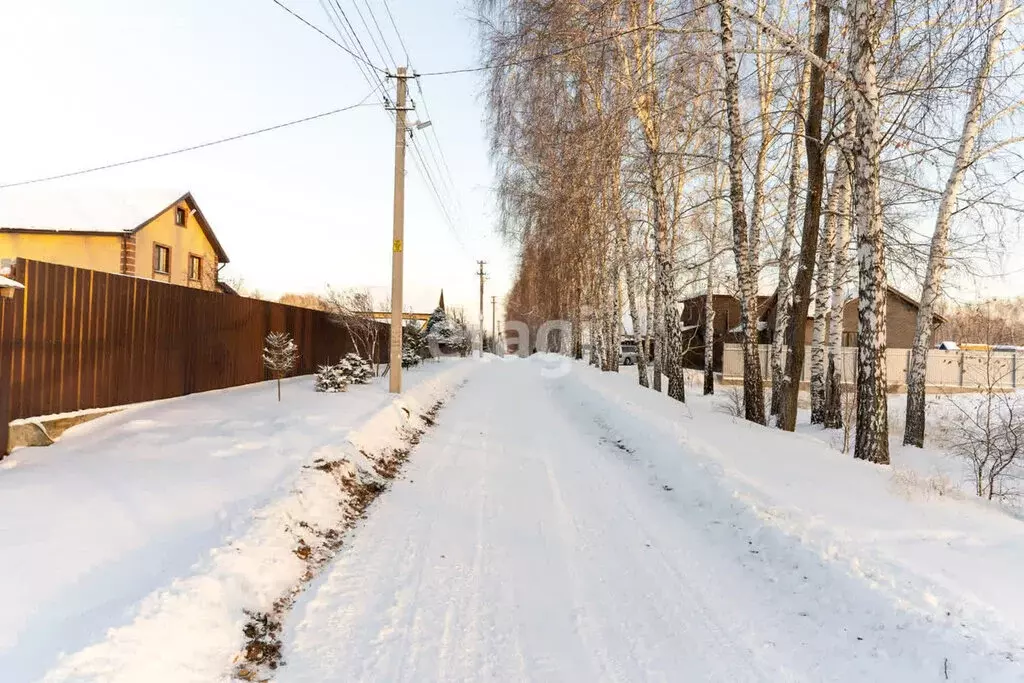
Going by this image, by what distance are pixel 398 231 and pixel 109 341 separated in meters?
6.47

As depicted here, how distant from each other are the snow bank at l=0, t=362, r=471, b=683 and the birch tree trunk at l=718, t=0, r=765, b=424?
23.0 ft

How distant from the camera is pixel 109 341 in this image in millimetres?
7449

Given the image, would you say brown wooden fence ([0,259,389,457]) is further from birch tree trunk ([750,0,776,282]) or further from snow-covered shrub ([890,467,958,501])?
birch tree trunk ([750,0,776,282])

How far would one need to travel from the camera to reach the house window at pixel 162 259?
25344 millimetres

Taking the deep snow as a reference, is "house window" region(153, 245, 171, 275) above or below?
above

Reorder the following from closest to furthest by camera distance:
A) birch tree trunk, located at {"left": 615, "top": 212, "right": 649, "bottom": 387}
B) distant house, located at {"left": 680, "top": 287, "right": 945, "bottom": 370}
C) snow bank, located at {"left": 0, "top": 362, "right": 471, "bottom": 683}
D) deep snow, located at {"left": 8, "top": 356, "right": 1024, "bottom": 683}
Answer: snow bank, located at {"left": 0, "top": 362, "right": 471, "bottom": 683}
deep snow, located at {"left": 8, "top": 356, "right": 1024, "bottom": 683}
birch tree trunk, located at {"left": 615, "top": 212, "right": 649, "bottom": 387}
distant house, located at {"left": 680, "top": 287, "right": 945, "bottom": 370}

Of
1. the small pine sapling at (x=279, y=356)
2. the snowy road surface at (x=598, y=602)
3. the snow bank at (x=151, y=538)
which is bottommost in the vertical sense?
the snowy road surface at (x=598, y=602)

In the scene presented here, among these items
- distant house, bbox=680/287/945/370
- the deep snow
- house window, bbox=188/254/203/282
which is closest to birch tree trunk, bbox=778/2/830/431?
the deep snow

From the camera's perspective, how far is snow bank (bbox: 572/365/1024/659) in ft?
10.0

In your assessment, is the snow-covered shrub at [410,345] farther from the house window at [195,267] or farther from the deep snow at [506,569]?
the deep snow at [506,569]

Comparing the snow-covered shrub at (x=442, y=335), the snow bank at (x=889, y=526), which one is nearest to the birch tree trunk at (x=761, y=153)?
the snow bank at (x=889, y=526)

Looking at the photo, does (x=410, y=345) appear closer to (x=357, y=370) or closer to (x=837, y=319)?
(x=357, y=370)

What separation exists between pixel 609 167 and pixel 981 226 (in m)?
6.06

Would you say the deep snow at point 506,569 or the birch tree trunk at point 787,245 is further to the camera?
the birch tree trunk at point 787,245
